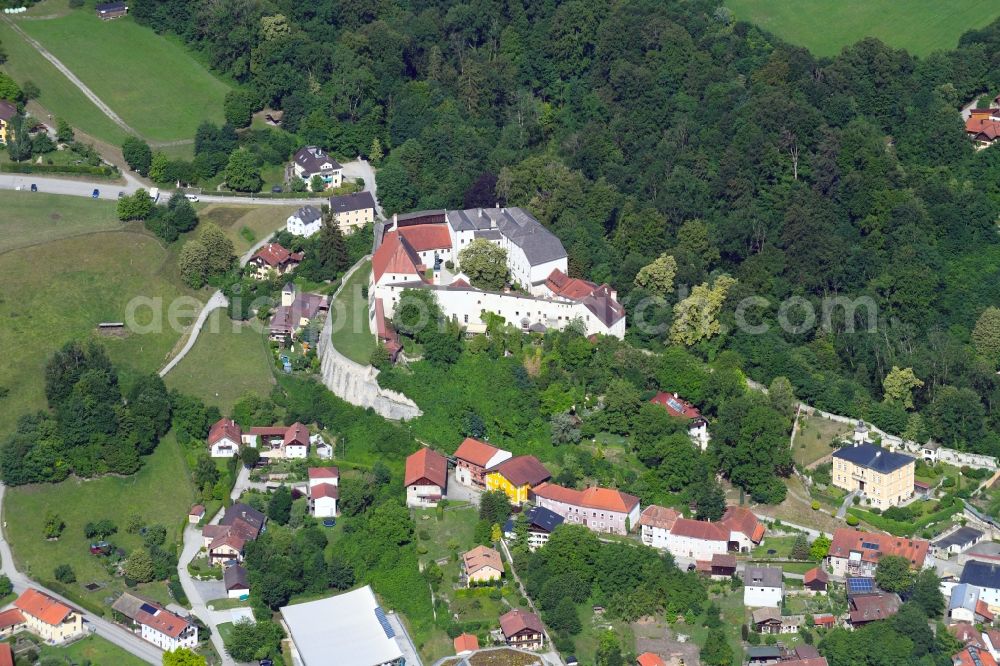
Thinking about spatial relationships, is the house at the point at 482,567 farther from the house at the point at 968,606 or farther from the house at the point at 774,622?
the house at the point at 968,606

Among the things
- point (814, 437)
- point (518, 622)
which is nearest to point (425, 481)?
point (518, 622)

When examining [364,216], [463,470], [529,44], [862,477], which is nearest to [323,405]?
[463,470]

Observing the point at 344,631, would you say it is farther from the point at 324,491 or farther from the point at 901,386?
the point at 901,386

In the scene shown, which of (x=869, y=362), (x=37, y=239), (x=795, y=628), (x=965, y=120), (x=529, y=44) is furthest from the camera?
(x=529, y=44)

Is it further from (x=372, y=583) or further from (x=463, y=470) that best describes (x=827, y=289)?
(x=372, y=583)

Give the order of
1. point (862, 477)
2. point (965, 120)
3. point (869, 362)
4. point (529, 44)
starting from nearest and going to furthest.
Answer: point (862, 477) < point (869, 362) < point (965, 120) < point (529, 44)

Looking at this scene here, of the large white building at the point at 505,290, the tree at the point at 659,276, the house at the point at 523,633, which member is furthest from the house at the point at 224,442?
the tree at the point at 659,276
